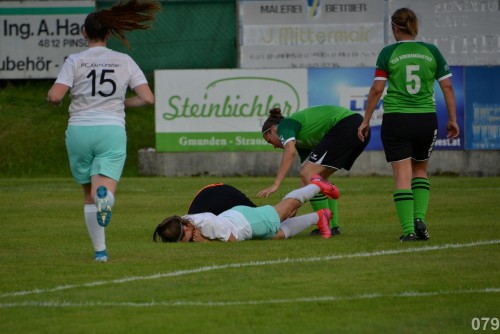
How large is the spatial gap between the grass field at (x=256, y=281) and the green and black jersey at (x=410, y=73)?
1.23m

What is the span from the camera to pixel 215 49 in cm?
Answer: 3012

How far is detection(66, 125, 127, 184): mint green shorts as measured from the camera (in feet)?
33.7

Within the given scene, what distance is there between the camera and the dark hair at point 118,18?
10.4 m

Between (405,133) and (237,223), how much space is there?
1.71 m

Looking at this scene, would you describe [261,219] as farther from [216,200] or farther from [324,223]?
[324,223]

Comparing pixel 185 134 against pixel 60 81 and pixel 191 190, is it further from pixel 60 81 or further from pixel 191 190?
pixel 60 81

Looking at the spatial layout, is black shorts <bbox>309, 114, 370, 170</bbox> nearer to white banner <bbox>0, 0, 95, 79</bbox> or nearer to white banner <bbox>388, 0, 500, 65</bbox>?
white banner <bbox>388, 0, 500, 65</bbox>

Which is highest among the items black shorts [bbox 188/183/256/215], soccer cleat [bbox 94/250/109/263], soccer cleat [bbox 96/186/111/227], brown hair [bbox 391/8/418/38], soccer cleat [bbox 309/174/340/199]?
brown hair [bbox 391/8/418/38]

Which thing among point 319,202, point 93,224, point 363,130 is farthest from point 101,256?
point 319,202

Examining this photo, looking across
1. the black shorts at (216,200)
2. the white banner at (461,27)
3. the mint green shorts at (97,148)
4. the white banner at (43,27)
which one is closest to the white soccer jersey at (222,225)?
the black shorts at (216,200)

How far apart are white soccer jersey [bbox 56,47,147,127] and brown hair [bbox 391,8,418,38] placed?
2.59 m

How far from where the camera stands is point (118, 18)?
10430 mm

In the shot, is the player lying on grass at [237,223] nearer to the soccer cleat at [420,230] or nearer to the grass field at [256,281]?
the grass field at [256,281]

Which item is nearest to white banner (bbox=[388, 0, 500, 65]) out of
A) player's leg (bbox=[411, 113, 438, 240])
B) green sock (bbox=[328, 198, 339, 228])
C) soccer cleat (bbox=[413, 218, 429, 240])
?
green sock (bbox=[328, 198, 339, 228])
